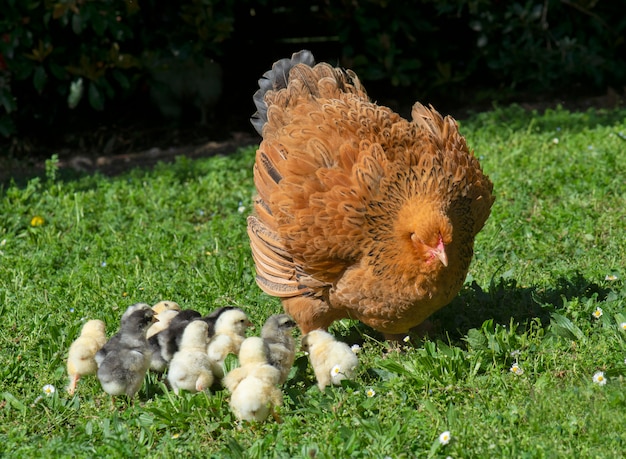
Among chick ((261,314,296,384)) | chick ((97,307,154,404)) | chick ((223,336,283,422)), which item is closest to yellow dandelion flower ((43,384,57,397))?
chick ((97,307,154,404))

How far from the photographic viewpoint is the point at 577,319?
477 cm

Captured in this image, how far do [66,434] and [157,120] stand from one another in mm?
6823

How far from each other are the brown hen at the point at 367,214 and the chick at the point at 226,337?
26 centimetres

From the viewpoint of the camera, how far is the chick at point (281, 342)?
4441 millimetres

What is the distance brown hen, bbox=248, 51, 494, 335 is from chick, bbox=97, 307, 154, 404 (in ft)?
2.73

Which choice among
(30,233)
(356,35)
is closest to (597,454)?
(30,233)

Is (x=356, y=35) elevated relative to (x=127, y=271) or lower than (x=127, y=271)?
elevated

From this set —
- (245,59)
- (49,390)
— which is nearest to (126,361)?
(49,390)

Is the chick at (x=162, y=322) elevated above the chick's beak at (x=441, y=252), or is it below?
below

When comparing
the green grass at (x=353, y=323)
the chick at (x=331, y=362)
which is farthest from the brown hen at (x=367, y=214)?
the green grass at (x=353, y=323)

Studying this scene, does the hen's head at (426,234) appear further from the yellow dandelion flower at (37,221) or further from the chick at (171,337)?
the yellow dandelion flower at (37,221)

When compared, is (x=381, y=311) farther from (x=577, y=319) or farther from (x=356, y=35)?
(x=356, y=35)

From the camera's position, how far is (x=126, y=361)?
440 cm

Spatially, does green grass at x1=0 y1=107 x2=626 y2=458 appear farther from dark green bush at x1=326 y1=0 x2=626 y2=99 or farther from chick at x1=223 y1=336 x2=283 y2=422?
dark green bush at x1=326 y1=0 x2=626 y2=99
